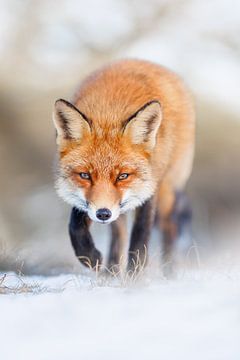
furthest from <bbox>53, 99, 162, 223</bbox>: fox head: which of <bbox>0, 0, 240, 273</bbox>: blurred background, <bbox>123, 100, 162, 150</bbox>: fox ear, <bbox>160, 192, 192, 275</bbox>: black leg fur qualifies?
<bbox>0, 0, 240, 273</bbox>: blurred background

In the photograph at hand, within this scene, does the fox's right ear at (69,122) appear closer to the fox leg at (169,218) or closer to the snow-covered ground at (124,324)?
the fox leg at (169,218)

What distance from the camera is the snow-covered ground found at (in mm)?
2295

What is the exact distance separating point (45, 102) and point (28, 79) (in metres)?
0.43

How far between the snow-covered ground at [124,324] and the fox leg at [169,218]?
59.7 inches

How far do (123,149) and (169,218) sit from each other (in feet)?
3.12

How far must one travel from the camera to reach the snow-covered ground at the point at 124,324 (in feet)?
7.53

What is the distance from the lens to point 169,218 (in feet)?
15.4

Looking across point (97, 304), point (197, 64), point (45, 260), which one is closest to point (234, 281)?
point (97, 304)

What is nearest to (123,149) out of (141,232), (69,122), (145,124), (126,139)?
(126,139)

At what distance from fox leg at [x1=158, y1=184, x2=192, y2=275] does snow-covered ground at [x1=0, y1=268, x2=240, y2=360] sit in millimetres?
1516

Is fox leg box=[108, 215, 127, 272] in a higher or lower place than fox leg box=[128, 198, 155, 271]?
lower

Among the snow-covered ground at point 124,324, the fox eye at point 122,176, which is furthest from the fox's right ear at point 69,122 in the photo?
the snow-covered ground at point 124,324

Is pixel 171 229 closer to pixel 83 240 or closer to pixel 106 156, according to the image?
pixel 83 240

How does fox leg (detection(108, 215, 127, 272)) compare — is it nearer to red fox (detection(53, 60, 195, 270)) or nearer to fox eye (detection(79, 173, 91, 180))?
red fox (detection(53, 60, 195, 270))
